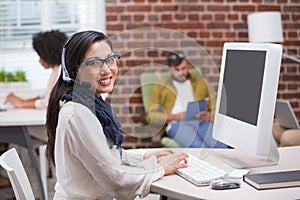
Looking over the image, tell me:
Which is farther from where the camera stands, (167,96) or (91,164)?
(167,96)

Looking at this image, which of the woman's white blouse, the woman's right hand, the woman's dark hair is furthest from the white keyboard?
the woman's dark hair

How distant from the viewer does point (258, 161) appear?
214 centimetres

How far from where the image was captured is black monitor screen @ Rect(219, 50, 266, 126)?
1.97m

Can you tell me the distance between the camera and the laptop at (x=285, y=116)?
3.68 m

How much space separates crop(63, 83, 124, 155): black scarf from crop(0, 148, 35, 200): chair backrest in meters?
0.35

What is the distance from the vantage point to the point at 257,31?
14.8 ft

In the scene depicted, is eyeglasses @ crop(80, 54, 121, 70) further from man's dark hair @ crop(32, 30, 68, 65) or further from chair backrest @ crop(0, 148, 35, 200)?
man's dark hair @ crop(32, 30, 68, 65)

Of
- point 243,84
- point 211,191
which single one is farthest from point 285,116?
point 211,191

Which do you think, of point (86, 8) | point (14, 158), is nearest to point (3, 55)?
point (86, 8)

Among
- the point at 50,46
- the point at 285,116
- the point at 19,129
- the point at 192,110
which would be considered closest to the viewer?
the point at 192,110

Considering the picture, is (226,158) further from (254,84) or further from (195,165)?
(254,84)

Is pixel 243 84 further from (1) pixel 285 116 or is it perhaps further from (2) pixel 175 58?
(1) pixel 285 116

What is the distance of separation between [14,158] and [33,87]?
276 centimetres

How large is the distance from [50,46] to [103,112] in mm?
2379
